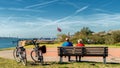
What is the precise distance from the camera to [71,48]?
1518 cm

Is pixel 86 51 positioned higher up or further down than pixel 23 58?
higher up

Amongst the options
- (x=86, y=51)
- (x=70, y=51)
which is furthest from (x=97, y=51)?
(x=70, y=51)

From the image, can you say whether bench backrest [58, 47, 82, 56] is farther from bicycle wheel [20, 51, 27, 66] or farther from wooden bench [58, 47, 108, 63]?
bicycle wheel [20, 51, 27, 66]

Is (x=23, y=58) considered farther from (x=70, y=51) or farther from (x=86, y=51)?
(x=86, y=51)

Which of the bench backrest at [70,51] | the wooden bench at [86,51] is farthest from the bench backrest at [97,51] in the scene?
the bench backrest at [70,51]

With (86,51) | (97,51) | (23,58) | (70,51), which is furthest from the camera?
(70,51)

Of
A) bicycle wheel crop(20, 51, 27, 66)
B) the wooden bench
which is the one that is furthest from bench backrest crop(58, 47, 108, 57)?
bicycle wheel crop(20, 51, 27, 66)

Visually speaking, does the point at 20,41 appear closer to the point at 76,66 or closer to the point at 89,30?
the point at 76,66

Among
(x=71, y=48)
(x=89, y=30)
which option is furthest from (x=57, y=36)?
(x=71, y=48)

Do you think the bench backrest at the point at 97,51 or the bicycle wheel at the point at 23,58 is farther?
the bench backrest at the point at 97,51

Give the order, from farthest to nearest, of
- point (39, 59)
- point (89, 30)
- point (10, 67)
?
point (89, 30), point (39, 59), point (10, 67)

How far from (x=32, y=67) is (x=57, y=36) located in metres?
44.6

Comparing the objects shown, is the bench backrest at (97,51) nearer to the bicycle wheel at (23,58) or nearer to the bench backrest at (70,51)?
the bench backrest at (70,51)

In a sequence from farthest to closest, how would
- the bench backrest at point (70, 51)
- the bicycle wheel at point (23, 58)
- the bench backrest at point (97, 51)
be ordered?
1. the bench backrest at point (70, 51)
2. the bench backrest at point (97, 51)
3. the bicycle wheel at point (23, 58)
